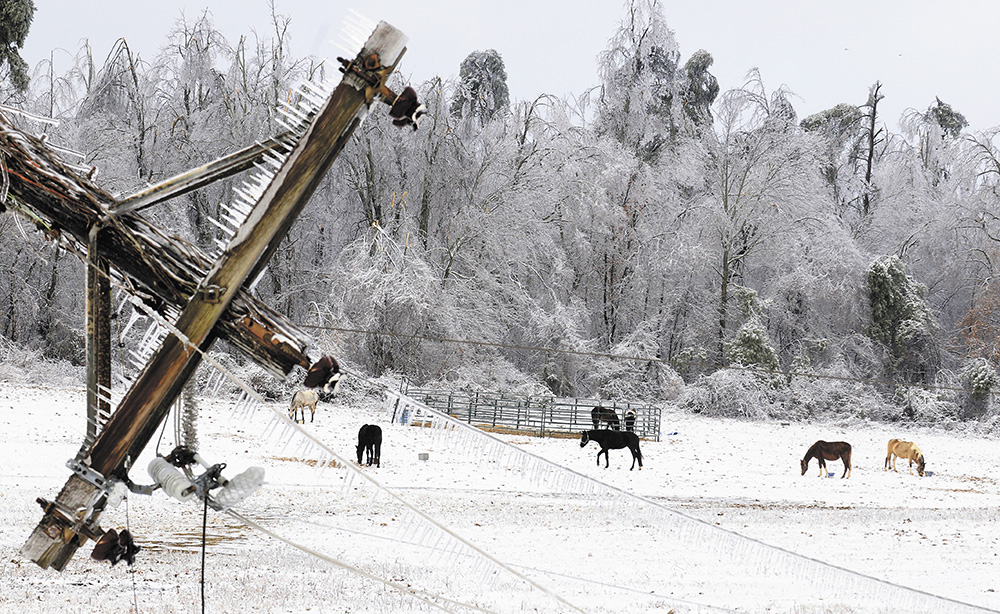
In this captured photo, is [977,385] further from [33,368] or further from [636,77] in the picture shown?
[33,368]

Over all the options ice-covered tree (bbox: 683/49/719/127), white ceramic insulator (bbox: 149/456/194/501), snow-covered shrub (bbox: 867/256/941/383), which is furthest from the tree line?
white ceramic insulator (bbox: 149/456/194/501)

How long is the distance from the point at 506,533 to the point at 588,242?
846 inches

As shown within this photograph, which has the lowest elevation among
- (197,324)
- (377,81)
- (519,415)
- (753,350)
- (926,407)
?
(519,415)

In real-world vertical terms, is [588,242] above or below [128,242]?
above

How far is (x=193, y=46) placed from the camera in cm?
2627

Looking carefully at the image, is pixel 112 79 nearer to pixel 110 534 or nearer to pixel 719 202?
pixel 719 202

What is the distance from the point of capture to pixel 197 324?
7.26 ft

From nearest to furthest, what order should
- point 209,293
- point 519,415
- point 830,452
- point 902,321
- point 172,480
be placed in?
point 209,293, point 172,480, point 830,452, point 519,415, point 902,321

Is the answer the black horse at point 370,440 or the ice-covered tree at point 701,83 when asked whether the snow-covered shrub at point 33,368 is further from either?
the ice-covered tree at point 701,83

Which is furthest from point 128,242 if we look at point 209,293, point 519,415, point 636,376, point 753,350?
A: point 753,350

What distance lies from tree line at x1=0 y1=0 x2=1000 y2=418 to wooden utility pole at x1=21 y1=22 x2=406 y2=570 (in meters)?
20.3

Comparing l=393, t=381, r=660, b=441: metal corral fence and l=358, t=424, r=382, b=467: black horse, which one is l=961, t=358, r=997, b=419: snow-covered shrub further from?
l=358, t=424, r=382, b=467: black horse

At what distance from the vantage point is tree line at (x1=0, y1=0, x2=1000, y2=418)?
24.3 metres

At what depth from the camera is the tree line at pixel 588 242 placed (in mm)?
24328
